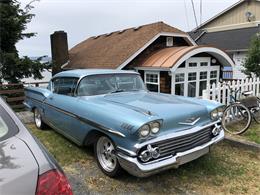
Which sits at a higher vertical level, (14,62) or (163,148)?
(14,62)

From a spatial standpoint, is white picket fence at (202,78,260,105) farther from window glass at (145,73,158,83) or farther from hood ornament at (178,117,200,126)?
window glass at (145,73,158,83)

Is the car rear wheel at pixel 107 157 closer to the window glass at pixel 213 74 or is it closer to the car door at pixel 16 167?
the car door at pixel 16 167

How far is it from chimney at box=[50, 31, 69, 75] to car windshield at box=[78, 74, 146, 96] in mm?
10674

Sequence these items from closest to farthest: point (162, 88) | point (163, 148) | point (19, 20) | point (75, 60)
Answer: point (163, 148)
point (162, 88)
point (19, 20)
point (75, 60)

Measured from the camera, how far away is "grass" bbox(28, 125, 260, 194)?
368 cm

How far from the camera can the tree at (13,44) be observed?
1126cm

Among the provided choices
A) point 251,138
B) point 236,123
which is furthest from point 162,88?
point 251,138

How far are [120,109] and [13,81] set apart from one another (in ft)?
32.0

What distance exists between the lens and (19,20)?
458 inches

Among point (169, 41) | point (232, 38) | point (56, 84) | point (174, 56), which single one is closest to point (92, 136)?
A: point (56, 84)

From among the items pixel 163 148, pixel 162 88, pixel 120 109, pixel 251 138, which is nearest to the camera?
pixel 163 148

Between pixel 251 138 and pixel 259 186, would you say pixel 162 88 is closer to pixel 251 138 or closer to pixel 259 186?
pixel 251 138

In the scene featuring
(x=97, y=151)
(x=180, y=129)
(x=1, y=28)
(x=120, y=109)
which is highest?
(x=1, y=28)

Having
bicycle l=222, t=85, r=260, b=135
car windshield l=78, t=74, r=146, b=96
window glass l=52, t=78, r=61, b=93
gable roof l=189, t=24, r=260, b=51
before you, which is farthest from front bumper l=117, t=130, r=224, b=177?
gable roof l=189, t=24, r=260, b=51
